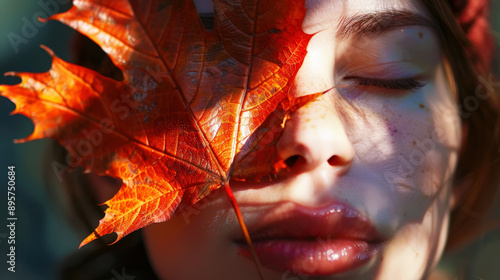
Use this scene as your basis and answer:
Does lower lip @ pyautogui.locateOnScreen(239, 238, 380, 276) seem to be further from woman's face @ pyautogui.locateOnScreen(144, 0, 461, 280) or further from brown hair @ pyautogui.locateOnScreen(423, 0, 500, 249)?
brown hair @ pyautogui.locateOnScreen(423, 0, 500, 249)

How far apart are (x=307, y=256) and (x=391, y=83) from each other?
1.10 feet

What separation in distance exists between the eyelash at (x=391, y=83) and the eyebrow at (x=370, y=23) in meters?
0.07

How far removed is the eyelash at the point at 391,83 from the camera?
673 millimetres

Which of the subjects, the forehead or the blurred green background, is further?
the blurred green background

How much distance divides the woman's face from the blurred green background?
0.84 metres

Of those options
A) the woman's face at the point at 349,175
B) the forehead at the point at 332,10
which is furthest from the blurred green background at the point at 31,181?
the forehead at the point at 332,10

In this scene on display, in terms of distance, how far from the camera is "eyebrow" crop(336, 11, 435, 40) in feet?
2.10

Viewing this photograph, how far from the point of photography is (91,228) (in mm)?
1188

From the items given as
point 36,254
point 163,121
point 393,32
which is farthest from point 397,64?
point 36,254

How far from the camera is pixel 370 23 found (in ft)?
2.12

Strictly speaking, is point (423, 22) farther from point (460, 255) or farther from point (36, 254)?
point (36, 254)
